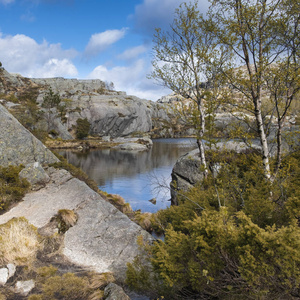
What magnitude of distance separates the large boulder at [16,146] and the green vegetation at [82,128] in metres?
64.3

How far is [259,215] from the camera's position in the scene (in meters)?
6.88

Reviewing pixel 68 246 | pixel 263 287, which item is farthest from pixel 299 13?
pixel 68 246

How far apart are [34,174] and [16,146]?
2.51 m

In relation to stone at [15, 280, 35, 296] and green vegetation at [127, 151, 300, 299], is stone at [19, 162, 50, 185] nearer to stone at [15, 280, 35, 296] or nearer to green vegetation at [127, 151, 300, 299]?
stone at [15, 280, 35, 296]

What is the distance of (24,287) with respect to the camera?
7254mm

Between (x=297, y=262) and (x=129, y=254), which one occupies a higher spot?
(x=297, y=262)

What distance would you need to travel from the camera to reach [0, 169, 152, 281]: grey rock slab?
9484mm

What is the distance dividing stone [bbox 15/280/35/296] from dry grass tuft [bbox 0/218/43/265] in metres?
1.15

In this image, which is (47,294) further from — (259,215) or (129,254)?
(259,215)

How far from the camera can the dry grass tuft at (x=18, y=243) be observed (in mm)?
8531

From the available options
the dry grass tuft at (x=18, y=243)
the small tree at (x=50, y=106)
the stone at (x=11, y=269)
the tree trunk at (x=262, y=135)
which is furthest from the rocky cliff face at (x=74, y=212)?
the small tree at (x=50, y=106)

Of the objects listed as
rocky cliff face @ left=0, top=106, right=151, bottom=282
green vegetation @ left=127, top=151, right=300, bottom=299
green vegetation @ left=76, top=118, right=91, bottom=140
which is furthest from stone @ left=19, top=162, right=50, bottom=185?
green vegetation @ left=76, top=118, right=91, bottom=140

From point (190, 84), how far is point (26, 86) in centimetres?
12813

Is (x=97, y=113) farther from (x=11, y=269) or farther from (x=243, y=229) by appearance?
(x=243, y=229)
